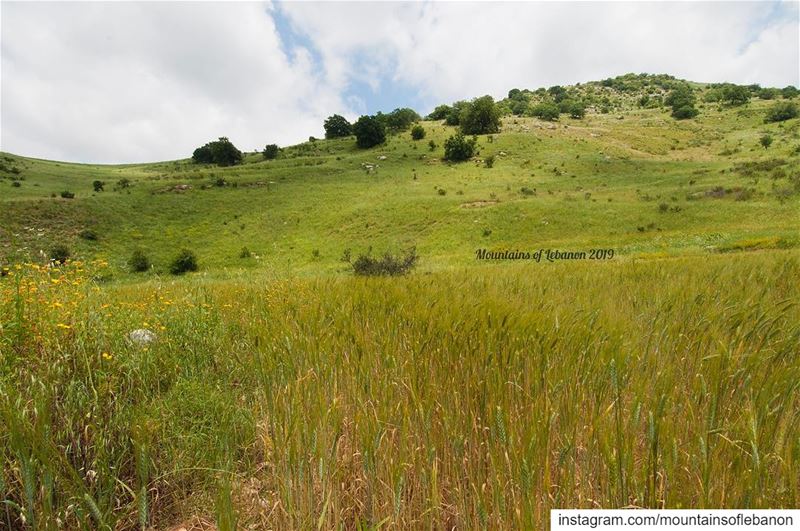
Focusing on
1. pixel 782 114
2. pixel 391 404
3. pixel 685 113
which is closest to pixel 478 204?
pixel 391 404

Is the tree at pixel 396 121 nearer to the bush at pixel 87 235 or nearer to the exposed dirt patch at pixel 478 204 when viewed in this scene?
the exposed dirt patch at pixel 478 204

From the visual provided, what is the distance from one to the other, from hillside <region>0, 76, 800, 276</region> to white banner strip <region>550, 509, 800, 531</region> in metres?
19.5

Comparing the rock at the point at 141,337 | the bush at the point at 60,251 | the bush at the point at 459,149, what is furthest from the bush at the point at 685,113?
the bush at the point at 60,251

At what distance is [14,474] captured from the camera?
2020 millimetres

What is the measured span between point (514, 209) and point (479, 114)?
5554 centimetres

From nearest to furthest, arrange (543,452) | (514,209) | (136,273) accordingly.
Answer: (543,452) < (136,273) < (514,209)

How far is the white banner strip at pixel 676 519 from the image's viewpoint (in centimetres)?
136

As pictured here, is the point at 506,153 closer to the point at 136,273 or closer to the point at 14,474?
the point at 136,273

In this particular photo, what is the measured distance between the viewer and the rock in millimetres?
3531

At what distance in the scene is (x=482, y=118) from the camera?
84938mm

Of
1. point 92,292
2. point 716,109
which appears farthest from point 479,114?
point 92,292

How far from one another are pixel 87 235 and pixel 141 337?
43.9 meters

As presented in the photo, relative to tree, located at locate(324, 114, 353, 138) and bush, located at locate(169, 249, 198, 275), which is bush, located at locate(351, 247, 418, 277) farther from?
tree, located at locate(324, 114, 353, 138)

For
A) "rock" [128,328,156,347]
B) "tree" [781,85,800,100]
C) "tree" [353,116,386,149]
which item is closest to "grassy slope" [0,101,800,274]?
"tree" [353,116,386,149]
